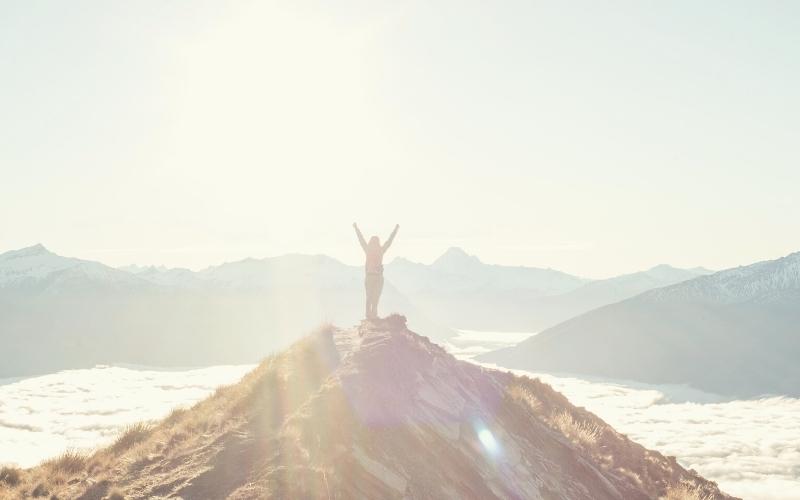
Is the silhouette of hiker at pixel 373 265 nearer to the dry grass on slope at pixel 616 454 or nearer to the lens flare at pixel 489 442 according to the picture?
the dry grass on slope at pixel 616 454

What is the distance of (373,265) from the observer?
938 inches

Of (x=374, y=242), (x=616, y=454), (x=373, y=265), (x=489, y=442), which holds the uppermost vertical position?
(x=374, y=242)

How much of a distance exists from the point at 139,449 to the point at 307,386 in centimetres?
429

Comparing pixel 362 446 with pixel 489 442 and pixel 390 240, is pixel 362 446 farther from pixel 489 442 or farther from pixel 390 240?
pixel 390 240

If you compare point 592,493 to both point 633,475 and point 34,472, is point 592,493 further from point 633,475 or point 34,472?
point 34,472

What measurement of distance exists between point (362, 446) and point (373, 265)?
14.1 metres

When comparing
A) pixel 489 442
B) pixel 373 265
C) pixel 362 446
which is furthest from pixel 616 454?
pixel 362 446

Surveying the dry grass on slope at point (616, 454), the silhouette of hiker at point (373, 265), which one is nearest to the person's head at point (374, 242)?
the silhouette of hiker at point (373, 265)

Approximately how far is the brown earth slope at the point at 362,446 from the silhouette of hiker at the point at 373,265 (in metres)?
4.96

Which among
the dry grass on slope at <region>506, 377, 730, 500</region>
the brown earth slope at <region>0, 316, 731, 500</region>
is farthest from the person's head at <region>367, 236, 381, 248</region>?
the dry grass on slope at <region>506, 377, 730, 500</region>

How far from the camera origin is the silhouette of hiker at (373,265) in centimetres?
2373

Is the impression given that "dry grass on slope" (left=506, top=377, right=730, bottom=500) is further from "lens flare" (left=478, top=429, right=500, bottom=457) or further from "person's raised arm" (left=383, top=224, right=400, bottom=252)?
"person's raised arm" (left=383, top=224, right=400, bottom=252)

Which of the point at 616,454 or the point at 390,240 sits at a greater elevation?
the point at 390,240

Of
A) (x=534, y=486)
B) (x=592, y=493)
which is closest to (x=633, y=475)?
(x=592, y=493)
